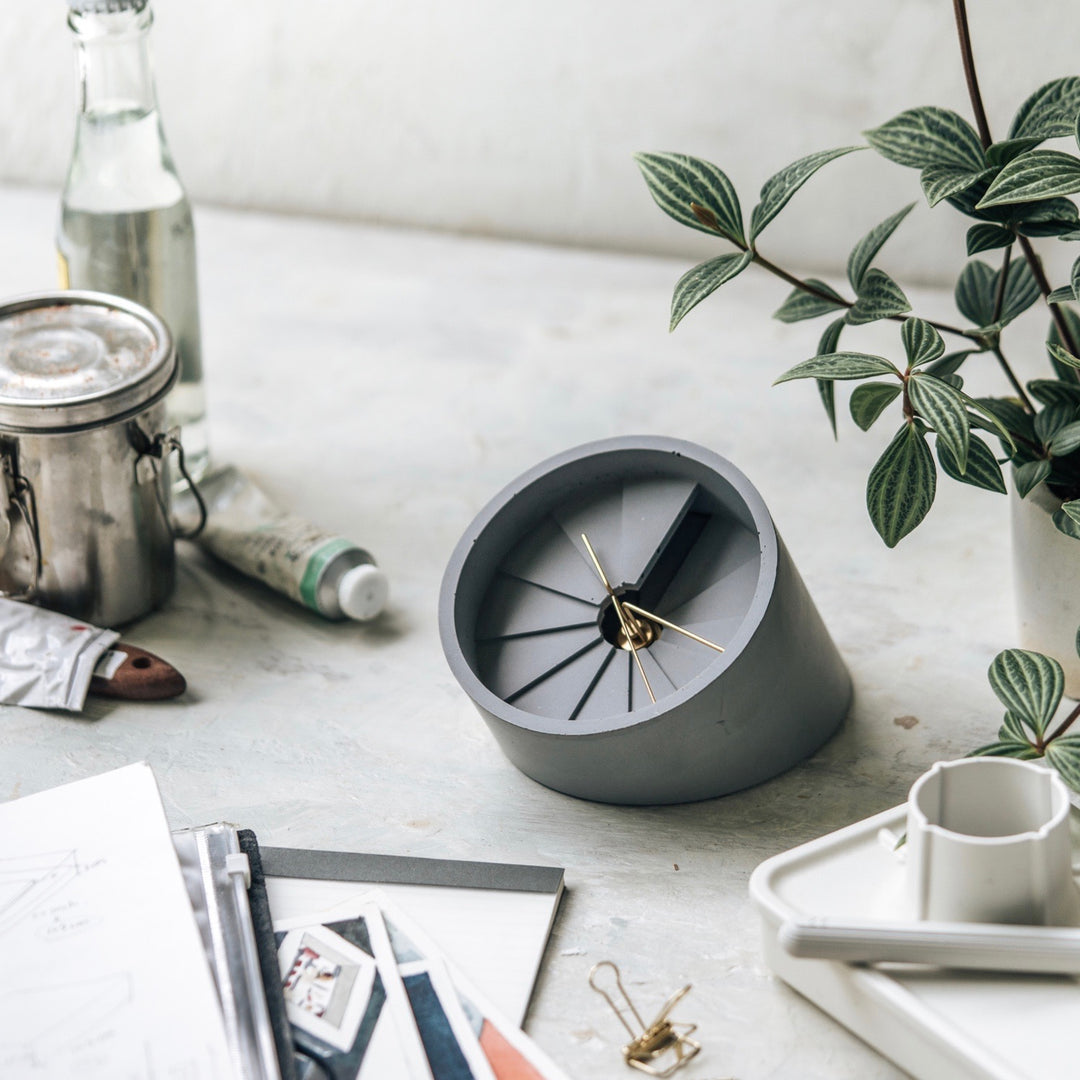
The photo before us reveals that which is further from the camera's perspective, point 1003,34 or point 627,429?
point 1003,34

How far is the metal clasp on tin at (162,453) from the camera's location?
1.14 m

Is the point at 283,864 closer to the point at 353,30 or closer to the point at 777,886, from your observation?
the point at 777,886

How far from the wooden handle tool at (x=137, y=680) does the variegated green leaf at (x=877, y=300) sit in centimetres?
58

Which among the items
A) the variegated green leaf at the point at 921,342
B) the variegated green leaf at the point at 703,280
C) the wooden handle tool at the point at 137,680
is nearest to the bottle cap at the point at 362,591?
the wooden handle tool at the point at 137,680

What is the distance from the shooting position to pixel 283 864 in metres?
0.94

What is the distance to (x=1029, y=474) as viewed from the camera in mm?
984


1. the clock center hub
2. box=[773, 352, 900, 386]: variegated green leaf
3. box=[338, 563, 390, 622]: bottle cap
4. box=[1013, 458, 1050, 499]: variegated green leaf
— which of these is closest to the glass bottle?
box=[338, 563, 390, 622]: bottle cap

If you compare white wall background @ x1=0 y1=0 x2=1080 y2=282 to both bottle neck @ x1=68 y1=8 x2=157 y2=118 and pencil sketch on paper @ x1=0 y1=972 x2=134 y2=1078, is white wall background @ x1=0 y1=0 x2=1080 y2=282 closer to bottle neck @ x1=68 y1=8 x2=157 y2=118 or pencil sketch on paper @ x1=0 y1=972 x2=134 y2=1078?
bottle neck @ x1=68 y1=8 x2=157 y2=118

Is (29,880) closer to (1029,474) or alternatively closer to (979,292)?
(1029,474)

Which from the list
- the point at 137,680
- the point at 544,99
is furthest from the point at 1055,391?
the point at 544,99

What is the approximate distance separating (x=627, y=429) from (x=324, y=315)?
1.50 feet

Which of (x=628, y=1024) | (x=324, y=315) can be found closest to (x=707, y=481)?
(x=628, y=1024)

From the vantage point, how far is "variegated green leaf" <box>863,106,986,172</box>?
0.94 metres

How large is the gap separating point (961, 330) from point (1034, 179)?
140mm
